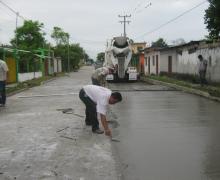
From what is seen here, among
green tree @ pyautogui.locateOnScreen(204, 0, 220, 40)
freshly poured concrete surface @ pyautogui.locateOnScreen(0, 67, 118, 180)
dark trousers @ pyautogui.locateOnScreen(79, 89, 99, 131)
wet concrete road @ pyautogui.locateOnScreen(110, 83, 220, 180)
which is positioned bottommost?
wet concrete road @ pyautogui.locateOnScreen(110, 83, 220, 180)

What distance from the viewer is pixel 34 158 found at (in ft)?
24.2

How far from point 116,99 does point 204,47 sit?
1914 cm

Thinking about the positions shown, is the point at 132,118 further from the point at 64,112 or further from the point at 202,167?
the point at 202,167

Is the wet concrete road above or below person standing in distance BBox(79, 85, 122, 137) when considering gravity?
below

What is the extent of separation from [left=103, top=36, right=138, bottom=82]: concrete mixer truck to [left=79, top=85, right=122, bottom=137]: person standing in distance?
24.0m

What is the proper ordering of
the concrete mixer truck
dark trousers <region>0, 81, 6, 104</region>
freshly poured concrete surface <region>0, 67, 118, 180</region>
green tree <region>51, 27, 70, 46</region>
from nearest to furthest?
freshly poured concrete surface <region>0, 67, 118, 180</region> → dark trousers <region>0, 81, 6, 104</region> → the concrete mixer truck → green tree <region>51, 27, 70, 46</region>

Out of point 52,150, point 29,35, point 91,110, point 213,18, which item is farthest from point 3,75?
point 29,35

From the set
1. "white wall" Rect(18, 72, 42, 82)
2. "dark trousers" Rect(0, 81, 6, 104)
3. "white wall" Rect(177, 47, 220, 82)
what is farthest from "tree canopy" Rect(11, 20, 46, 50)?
"dark trousers" Rect(0, 81, 6, 104)

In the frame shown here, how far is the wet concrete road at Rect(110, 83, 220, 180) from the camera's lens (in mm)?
6851

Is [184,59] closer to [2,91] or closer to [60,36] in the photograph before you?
[2,91]

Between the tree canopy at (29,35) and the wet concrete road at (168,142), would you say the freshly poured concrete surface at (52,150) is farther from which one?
the tree canopy at (29,35)

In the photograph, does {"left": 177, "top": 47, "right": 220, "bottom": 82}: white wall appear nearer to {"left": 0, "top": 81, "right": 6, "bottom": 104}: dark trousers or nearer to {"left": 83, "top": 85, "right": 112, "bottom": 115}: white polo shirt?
{"left": 0, "top": 81, "right": 6, "bottom": 104}: dark trousers

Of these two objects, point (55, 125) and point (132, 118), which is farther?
point (132, 118)

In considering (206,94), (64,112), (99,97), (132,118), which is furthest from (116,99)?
(206,94)
